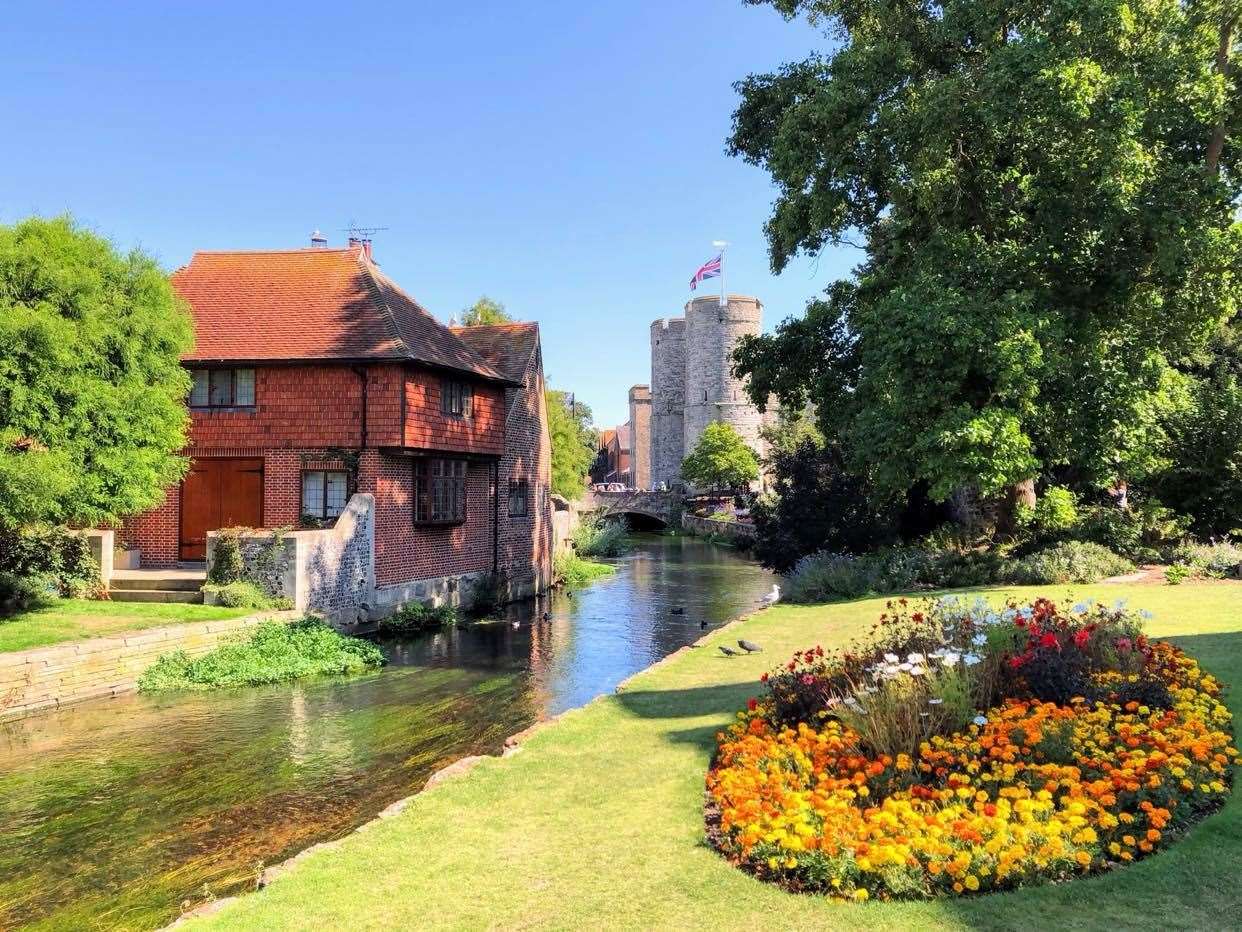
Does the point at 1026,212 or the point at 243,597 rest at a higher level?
the point at 1026,212

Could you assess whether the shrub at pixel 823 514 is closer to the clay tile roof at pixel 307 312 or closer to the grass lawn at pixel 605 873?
the clay tile roof at pixel 307 312

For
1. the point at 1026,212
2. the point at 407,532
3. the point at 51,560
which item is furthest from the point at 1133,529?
the point at 51,560

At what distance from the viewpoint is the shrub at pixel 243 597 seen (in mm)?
17516

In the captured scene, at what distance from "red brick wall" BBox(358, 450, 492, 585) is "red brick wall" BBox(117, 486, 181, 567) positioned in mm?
5658

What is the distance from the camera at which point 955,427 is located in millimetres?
14734

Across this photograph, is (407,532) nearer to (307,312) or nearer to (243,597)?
(243,597)

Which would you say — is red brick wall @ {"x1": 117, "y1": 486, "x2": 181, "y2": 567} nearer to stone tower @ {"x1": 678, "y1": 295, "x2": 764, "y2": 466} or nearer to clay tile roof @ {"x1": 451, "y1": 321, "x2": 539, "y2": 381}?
clay tile roof @ {"x1": 451, "y1": 321, "x2": 539, "y2": 381}

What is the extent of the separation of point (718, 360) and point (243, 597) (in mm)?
59020

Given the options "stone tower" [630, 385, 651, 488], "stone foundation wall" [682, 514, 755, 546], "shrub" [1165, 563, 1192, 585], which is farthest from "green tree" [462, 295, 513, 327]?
"stone tower" [630, 385, 651, 488]


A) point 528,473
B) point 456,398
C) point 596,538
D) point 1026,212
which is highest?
point 1026,212

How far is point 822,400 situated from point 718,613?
22.2 feet

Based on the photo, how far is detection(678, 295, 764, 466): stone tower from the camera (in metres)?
72.3

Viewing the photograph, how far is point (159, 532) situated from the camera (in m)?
22.2

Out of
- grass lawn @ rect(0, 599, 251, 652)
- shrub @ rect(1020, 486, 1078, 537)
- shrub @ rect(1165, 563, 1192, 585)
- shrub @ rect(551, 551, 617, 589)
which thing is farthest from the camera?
shrub @ rect(551, 551, 617, 589)
